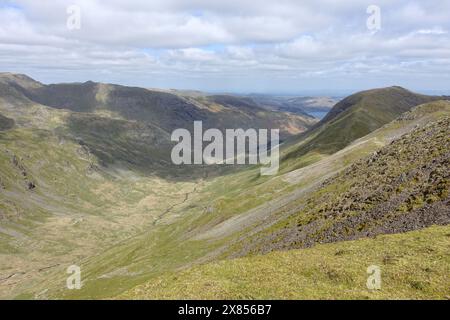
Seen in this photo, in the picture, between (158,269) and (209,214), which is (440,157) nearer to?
(158,269)

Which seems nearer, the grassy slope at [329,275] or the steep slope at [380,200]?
the grassy slope at [329,275]

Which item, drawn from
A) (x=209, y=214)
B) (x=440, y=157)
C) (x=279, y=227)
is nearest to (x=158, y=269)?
(x=279, y=227)

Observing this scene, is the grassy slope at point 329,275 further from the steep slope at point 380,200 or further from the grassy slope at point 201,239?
the grassy slope at point 201,239

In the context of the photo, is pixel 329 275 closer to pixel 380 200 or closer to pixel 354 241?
pixel 354 241

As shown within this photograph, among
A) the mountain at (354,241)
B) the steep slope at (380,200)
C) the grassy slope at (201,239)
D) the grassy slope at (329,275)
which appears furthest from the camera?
the grassy slope at (201,239)

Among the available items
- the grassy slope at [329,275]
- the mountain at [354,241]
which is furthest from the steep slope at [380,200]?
the grassy slope at [329,275]

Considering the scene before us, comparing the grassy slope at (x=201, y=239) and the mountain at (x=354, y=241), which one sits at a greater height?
the mountain at (x=354, y=241)

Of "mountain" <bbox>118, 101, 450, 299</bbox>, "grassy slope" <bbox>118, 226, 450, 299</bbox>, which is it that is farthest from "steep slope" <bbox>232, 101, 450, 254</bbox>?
"grassy slope" <bbox>118, 226, 450, 299</bbox>

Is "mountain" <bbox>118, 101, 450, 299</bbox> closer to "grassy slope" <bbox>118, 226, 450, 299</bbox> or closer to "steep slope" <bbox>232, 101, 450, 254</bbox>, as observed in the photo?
"grassy slope" <bbox>118, 226, 450, 299</bbox>
